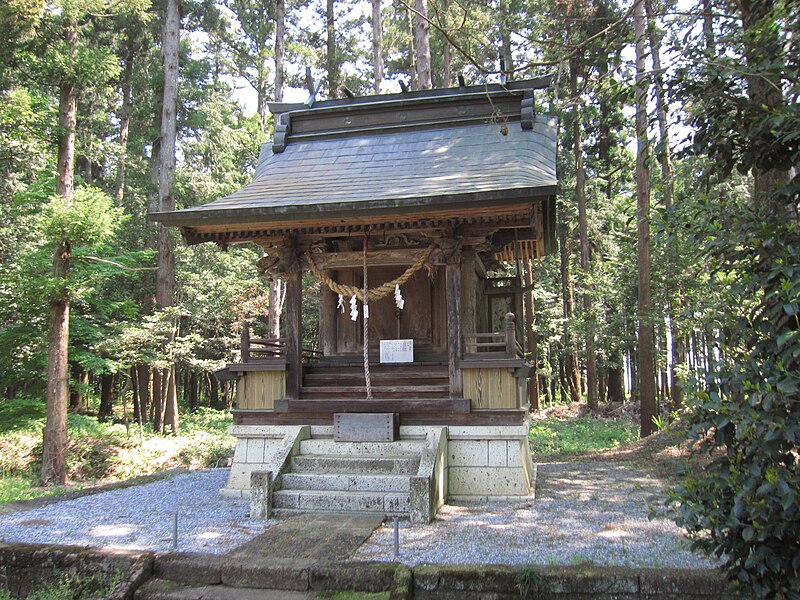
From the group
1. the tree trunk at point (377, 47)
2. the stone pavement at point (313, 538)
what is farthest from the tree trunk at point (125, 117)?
the stone pavement at point (313, 538)

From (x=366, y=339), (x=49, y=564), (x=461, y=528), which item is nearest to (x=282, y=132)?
(x=366, y=339)

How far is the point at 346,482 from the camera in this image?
7.77 m

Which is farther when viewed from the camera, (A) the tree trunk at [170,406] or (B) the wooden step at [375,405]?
(A) the tree trunk at [170,406]

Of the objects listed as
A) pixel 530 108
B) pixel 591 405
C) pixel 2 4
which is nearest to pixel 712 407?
pixel 530 108

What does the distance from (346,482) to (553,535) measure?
9.02 feet

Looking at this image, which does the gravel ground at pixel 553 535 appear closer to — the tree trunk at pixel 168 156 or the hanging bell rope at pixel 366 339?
the hanging bell rope at pixel 366 339

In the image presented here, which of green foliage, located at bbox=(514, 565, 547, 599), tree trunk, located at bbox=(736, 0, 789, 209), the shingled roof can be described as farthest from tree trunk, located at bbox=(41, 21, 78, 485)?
tree trunk, located at bbox=(736, 0, 789, 209)

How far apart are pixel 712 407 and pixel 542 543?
2.94 meters

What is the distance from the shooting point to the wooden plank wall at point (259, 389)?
9.15 meters

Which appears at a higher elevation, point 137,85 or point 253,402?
point 137,85

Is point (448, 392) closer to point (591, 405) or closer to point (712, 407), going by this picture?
point (712, 407)

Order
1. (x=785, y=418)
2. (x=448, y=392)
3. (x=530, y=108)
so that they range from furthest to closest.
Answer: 1. (x=530, y=108)
2. (x=448, y=392)
3. (x=785, y=418)

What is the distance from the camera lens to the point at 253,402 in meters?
9.19

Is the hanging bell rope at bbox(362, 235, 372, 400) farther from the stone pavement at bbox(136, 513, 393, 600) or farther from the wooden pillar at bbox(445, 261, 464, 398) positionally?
the stone pavement at bbox(136, 513, 393, 600)
